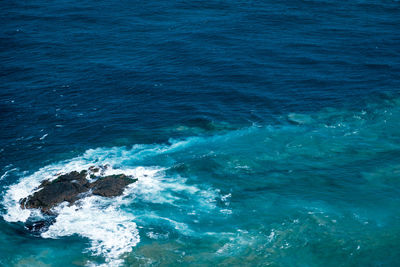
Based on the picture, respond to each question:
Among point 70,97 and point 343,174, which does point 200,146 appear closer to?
point 343,174

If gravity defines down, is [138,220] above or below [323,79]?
below

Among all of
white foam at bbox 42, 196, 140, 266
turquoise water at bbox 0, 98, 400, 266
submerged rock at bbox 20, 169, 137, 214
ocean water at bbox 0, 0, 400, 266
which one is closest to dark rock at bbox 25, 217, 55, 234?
white foam at bbox 42, 196, 140, 266

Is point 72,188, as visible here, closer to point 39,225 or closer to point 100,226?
point 39,225

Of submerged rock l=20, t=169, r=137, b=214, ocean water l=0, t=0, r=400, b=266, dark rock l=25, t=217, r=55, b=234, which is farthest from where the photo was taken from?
submerged rock l=20, t=169, r=137, b=214

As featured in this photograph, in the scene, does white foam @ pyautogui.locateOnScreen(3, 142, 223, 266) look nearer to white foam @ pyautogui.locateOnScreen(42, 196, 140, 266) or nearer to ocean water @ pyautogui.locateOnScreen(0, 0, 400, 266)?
white foam @ pyautogui.locateOnScreen(42, 196, 140, 266)

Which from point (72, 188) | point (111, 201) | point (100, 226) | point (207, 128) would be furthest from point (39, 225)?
point (207, 128)

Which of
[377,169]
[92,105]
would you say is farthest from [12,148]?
[377,169]
